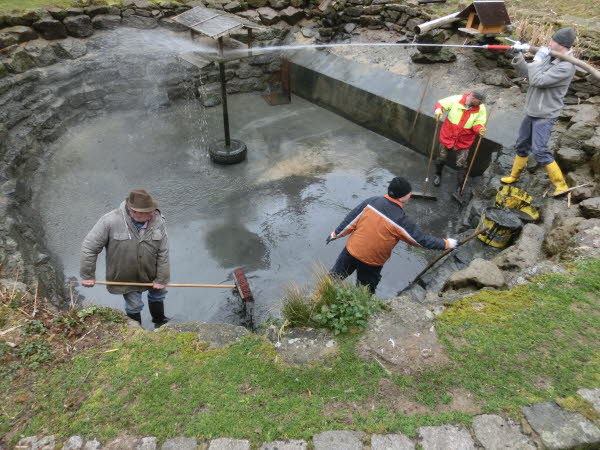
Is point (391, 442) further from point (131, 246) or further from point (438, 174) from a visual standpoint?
point (438, 174)

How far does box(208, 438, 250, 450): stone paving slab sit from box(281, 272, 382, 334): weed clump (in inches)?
45.2

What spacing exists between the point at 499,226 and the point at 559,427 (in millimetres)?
2987

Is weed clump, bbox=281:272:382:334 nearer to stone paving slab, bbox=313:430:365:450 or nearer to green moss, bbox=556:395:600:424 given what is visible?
stone paving slab, bbox=313:430:365:450

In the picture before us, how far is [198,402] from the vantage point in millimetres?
3043

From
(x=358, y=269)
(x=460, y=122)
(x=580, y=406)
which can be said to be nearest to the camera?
(x=580, y=406)

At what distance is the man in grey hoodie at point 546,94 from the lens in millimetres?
5148

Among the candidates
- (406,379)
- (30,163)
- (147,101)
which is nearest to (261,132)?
(147,101)

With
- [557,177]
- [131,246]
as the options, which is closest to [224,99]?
[131,246]

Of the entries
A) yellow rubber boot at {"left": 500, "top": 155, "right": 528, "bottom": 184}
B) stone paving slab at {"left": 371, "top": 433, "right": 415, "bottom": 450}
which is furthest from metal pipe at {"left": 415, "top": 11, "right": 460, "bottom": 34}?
stone paving slab at {"left": 371, "top": 433, "right": 415, "bottom": 450}

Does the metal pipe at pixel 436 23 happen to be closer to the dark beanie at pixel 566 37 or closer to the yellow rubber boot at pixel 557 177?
the dark beanie at pixel 566 37

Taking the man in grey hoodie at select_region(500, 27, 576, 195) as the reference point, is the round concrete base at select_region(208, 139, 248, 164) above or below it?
below

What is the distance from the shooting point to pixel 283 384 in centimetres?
317

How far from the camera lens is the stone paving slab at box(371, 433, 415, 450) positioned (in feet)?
9.02

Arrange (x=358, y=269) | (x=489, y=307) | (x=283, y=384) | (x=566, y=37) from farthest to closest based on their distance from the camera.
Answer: (x=566, y=37)
(x=358, y=269)
(x=489, y=307)
(x=283, y=384)
